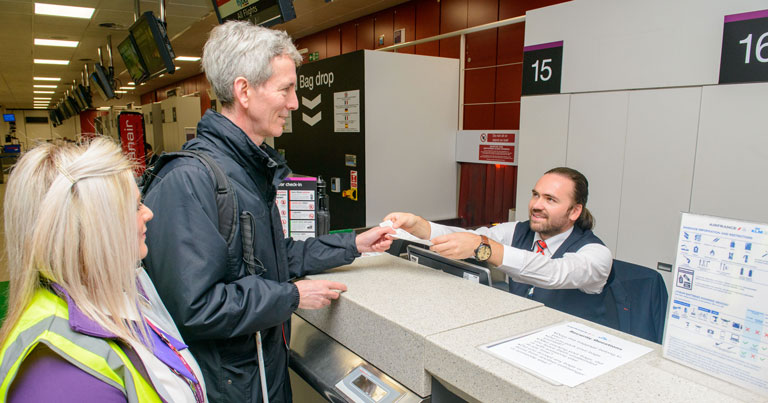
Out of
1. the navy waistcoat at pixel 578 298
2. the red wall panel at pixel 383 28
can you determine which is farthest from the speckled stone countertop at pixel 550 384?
the red wall panel at pixel 383 28

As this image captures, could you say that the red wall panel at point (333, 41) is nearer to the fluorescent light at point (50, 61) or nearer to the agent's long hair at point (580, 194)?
the agent's long hair at point (580, 194)

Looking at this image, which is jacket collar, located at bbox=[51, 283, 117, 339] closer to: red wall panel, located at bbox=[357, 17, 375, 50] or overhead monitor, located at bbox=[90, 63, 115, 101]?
red wall panel, located at bbox=[357, 17, 375, 50]

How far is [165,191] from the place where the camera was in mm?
1166

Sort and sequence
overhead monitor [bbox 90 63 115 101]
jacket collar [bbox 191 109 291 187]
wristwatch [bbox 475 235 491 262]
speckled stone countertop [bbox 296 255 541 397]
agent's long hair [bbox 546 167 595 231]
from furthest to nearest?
overhead monitor [bbox 90 63 115 101]
agent's long hair [bbox 546 167 595 231]
wristwatch [bbox 475 235 491 262]
jacket collar [bbox 191 109 291 187]
speckled stone countertop [bbox 296 255 541 397]

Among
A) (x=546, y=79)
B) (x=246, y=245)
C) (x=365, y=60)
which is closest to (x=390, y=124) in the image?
(x=365, y=60)

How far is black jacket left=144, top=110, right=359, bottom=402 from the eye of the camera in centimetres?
113

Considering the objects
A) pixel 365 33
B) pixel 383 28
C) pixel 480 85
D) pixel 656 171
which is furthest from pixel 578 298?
pixel 365 33

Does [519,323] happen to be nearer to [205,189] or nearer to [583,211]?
[205,189]

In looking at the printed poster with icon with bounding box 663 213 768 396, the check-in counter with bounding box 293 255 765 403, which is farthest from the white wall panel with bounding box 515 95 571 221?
the printed poster with icon with bounding box 663 213 768 396

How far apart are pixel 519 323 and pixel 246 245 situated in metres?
0.75

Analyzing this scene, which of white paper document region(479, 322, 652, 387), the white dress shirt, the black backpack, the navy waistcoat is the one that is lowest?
the navy waistcoat

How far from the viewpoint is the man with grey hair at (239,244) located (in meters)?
1.14

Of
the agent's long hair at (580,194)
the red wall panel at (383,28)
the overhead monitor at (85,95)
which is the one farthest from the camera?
the overhead monitor at (85,95)

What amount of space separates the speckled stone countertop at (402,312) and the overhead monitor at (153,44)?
3633 mm
